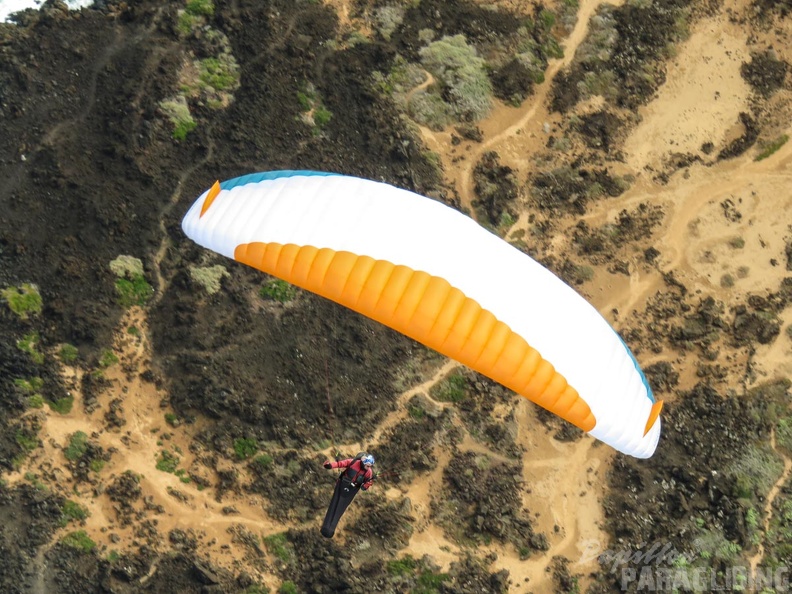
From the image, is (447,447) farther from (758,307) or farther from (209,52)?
(209,52)

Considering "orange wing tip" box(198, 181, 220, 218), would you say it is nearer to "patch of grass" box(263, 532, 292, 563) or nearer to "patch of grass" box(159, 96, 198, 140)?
"patch of grass" box(159, 96, 198, 140)

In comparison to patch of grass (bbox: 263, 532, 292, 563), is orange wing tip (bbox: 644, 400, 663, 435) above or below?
above

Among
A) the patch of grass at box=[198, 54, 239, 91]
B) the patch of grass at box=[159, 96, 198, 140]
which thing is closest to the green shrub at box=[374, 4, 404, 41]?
the patch of grass at box=[198, 54, 239, 91]

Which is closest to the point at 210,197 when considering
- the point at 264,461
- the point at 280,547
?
the point at 264,461

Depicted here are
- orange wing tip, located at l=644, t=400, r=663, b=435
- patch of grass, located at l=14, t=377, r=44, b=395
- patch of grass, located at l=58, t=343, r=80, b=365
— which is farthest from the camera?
patch of grass, located at l=58, t=343, r=80, b=365

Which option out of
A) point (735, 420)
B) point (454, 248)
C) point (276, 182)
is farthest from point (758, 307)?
point (276, 182)

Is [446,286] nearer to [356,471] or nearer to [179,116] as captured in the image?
[356,471]

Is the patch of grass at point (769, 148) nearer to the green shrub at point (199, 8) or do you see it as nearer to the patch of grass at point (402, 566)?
the patch of grass at point (402, 566)
